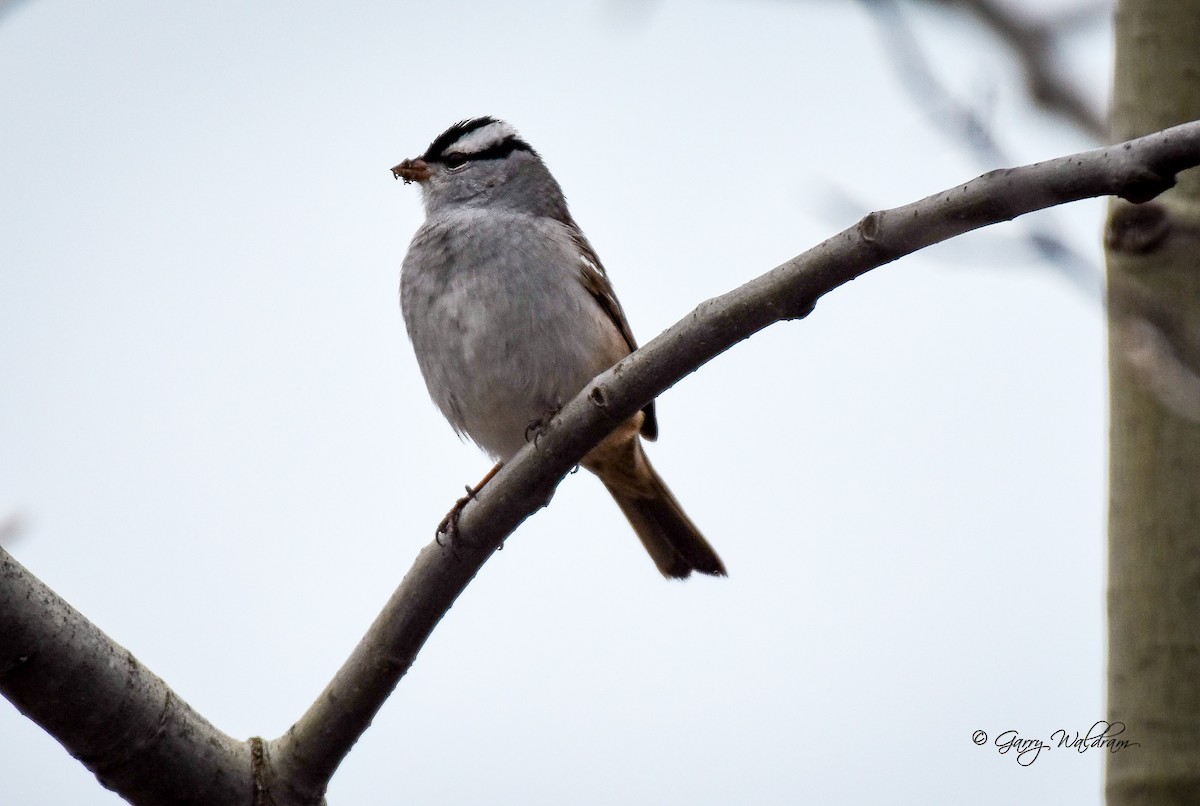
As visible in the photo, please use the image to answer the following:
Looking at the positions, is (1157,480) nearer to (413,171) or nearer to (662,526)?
(662,526)

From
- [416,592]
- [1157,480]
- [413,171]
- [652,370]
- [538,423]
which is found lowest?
[416,592]

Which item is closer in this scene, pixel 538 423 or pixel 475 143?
pixel 538 423

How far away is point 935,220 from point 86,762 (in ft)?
8.98

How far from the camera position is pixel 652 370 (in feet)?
11.4

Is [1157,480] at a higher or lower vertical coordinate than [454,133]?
lower

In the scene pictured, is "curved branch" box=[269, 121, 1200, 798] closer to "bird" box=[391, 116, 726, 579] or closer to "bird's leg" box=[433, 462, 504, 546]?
"bird's leg" box=[433, 462, 504, 546]

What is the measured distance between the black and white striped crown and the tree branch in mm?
3189

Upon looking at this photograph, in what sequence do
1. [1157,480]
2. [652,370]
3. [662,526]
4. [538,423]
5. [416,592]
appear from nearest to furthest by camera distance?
[1157,480] → [652,370] → [416,592] → [538,423] → [662,526]

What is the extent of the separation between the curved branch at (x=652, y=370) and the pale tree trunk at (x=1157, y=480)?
300mm

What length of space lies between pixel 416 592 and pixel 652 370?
1.12 meters

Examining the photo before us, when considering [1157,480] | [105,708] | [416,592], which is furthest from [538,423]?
[1157,480]

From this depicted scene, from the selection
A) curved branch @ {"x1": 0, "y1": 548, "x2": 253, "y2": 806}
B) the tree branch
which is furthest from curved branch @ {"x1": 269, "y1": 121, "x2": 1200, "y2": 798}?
curved branch @ {"x1": 0, "y1": 548, "x2": 253, "y2": 806}

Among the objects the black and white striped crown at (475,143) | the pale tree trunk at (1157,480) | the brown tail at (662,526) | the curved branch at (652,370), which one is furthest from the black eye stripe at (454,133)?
the pale tree trunk at (1157,480)

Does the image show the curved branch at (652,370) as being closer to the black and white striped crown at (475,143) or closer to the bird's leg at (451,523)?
the bird's leg at (451,523)
